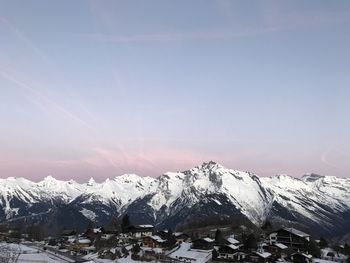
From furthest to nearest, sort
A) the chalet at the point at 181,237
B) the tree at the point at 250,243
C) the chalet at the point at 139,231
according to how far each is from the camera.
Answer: the chalet at the point at 139,231
the chalet at the point at 181,237
the tree at the point at 250,243

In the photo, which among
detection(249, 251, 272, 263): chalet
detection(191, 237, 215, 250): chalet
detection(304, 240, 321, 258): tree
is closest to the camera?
detection(249, 251, 272, 263): chalet

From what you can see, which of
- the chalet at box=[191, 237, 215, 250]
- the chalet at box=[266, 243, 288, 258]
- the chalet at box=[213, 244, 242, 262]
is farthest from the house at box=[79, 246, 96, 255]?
the chalet at box=[266, 243, 288, 258]

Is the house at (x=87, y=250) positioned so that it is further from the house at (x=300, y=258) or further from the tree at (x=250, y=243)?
the house at (x=300, y=258)

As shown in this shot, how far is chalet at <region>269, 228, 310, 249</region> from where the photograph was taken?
118438mm

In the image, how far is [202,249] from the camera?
120m

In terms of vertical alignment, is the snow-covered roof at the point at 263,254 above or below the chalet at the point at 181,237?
below

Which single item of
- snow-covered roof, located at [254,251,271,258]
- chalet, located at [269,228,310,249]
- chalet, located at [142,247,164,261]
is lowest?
chalet, located at [142,247,164,261]

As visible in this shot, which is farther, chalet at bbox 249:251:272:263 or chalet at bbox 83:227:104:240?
chalet at bbox 83:227:104:240

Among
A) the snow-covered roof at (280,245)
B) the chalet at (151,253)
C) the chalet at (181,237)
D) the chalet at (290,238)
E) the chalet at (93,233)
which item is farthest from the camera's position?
the chalet at (93,233)

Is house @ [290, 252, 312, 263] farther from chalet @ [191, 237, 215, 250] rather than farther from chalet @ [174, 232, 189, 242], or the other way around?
chalet @ [174, 232, 189, 242]

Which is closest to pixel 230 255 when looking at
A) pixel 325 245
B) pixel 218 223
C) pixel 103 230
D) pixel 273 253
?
pixel 273 253

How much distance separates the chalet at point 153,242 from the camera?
12769cm

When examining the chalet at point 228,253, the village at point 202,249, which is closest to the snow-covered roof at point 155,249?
the village at point 202,249

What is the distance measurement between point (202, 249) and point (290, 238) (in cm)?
2357
